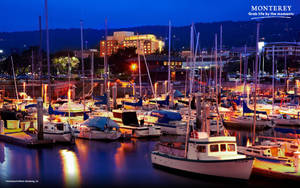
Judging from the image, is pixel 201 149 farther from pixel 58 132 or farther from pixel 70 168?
pixel 58 132

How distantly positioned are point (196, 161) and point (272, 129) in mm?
20983

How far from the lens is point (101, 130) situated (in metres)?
32.8

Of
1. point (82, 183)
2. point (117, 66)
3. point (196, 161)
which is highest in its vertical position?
point (117, 66)

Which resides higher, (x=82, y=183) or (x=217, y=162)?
(x=217, y=162)

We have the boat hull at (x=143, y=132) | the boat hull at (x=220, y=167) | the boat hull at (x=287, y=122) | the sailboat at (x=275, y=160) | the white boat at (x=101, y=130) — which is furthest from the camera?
the boat hull at (x=287, y=122)

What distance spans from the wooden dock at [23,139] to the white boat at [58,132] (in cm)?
59

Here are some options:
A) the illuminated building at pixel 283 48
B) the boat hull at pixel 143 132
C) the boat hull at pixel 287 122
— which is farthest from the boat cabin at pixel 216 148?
the illuminated building at pixel 283 48

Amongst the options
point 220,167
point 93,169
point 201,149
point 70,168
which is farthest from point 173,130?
point 220,167

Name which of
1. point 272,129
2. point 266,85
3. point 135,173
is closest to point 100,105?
point 272,129

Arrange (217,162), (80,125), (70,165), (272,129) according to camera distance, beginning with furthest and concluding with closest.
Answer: (272,129)
(80,125)
(70,165)
(217,162)

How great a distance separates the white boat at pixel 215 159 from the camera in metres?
20.2

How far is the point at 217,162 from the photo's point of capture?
20406 mm

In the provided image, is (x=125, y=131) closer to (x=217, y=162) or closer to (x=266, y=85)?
(x=217, y=162)

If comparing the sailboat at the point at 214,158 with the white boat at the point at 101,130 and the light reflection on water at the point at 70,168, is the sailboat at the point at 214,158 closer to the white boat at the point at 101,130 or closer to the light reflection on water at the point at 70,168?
the light reflection on water at the point at 70,168
